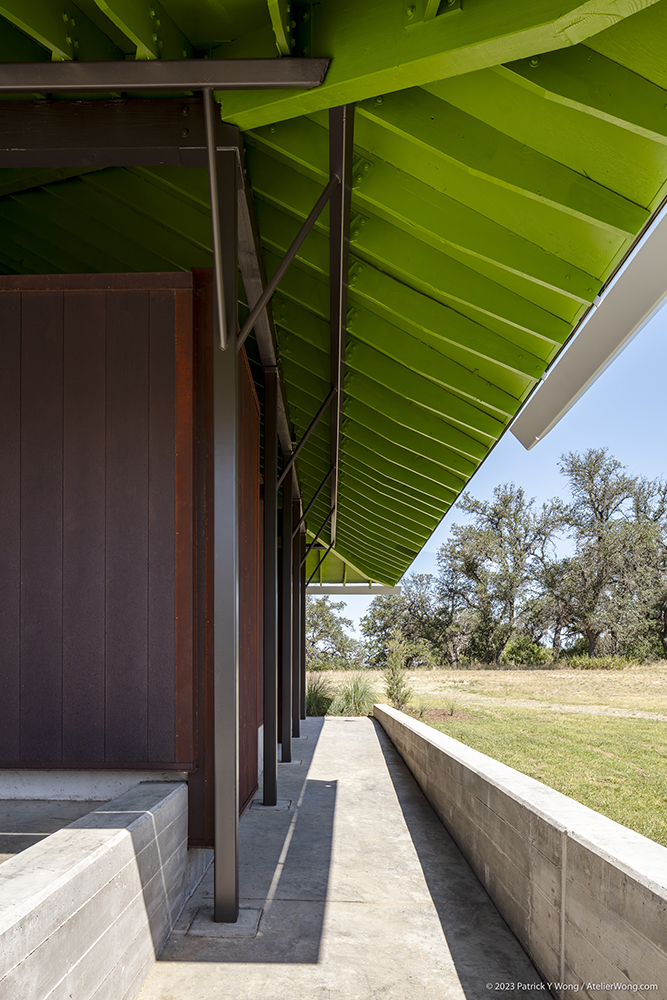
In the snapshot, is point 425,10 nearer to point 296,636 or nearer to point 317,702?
point 296,636

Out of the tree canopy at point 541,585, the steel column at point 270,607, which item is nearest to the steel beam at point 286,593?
the steel column at point 270,607

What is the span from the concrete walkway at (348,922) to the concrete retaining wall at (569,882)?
18 centimetres

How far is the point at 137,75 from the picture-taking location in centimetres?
270

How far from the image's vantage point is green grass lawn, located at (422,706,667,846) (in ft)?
25.0

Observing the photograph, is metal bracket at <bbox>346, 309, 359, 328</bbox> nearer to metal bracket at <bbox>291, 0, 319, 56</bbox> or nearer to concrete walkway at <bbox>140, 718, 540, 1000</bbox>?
metal bracket at <bbox>291, 0, 319, 56</bbox>

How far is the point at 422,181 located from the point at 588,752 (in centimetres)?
1104

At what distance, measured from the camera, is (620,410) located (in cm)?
17988

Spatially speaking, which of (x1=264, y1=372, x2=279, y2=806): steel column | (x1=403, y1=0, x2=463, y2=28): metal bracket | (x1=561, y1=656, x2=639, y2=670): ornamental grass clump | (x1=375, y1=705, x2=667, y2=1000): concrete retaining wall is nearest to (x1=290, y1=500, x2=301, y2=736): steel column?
(x1=264, y1=372, x2=279, y2=806): steel column

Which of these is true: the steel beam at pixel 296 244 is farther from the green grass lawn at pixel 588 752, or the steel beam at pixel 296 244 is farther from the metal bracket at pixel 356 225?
the green grass lawn at pixel 588 752

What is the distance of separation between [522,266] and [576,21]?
129 cm

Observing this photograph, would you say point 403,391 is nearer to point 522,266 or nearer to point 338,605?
point 522,266

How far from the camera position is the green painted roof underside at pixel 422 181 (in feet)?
8.06

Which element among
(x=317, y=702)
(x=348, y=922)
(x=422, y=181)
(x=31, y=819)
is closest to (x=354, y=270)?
(x=422, y=181)

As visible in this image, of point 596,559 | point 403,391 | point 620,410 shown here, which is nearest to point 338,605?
point 596,559
